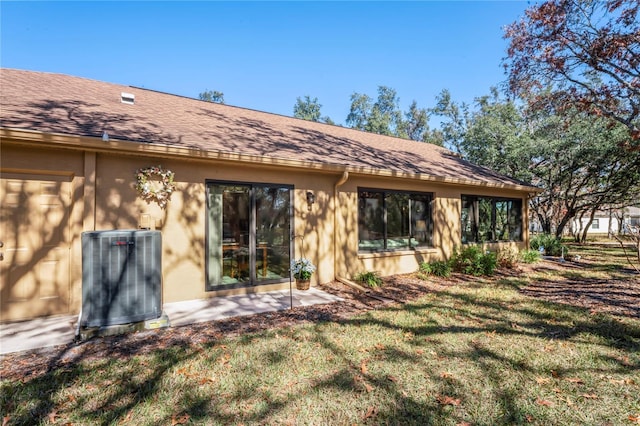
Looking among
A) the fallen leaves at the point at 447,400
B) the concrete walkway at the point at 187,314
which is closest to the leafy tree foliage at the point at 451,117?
the concrete walkway at the point at 187,314

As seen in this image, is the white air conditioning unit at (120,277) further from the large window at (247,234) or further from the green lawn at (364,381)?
the large window at (247,234)

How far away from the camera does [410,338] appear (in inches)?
151

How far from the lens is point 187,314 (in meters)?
4.63

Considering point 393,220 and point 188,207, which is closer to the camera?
point 188,207

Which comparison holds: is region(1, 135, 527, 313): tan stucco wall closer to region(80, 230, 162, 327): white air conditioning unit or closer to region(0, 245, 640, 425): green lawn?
region(80, 230, 162, 327): white air conditioning unit

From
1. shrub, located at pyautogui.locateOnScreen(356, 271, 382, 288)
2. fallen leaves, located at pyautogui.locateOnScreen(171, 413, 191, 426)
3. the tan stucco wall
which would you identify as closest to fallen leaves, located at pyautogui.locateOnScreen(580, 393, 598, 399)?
fallen leaves, located at pyautogui.locateOnScreen(171, 413, 191, 426)

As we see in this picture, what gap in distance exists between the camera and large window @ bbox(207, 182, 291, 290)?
562 cm

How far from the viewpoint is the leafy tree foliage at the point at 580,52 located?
761 cm

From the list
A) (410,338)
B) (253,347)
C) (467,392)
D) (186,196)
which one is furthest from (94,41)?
(467,392)

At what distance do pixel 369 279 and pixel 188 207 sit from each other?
373 cm

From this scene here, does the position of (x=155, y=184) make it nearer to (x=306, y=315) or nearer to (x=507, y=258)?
(x=306, y=315)

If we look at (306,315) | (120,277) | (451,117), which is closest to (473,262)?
(306,315)

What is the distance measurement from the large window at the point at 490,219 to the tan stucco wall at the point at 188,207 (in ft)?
9.85

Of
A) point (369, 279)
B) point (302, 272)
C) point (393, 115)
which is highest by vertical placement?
point (393, 115)
